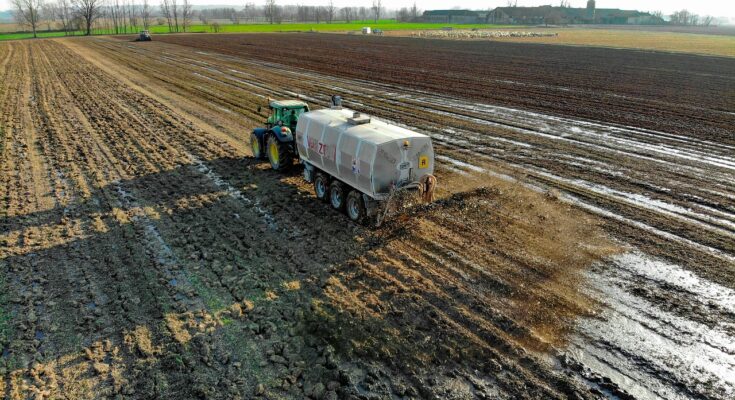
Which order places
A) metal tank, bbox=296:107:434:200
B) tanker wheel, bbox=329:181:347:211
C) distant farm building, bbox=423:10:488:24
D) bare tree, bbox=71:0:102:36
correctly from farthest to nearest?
distant farm building, bbox=423:10:488:24 < bare tree, bbox=71:0:102:36 < tanker wheel, bbox=329:181:347:211 < metal tank, bbox=296:107:434:200

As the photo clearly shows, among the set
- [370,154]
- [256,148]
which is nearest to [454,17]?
[256,148]

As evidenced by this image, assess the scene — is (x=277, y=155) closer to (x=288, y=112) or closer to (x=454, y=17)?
(x=288, y=112)

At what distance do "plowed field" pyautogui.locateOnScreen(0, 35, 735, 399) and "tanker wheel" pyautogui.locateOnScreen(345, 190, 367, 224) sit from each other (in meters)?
0.29

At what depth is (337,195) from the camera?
12.6 meters

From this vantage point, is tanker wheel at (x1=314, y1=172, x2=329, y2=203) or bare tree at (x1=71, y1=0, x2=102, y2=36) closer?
tanker wheel at (x1=314, y1=172, x2=329, y2=203)

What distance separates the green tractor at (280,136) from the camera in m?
15.1

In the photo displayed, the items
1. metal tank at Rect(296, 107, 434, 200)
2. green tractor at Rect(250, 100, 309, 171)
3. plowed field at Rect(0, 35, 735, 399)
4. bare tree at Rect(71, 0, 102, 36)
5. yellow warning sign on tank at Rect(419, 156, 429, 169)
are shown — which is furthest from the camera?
bare tree at Rect(71, 0, 102, 36)

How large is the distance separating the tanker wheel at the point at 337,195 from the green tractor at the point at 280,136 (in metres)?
3.06

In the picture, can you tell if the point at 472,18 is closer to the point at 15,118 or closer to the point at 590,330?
the point at 15,118

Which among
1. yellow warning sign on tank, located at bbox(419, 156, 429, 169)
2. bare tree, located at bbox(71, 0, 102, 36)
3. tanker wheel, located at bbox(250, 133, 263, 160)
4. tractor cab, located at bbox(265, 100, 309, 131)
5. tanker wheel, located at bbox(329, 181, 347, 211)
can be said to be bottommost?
tanker wheel, located at bbox(329, 181, 347, 211)

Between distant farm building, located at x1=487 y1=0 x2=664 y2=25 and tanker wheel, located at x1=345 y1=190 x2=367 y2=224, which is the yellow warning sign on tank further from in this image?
distant farm building, located at x1=487 y1=0 x2=664 y2=25

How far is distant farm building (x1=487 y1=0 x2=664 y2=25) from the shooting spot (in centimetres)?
15812

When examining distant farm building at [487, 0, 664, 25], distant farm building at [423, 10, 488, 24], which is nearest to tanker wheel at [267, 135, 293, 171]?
distant farm building at [423, 10, 488, 24]

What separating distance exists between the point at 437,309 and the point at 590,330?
2.57 m
